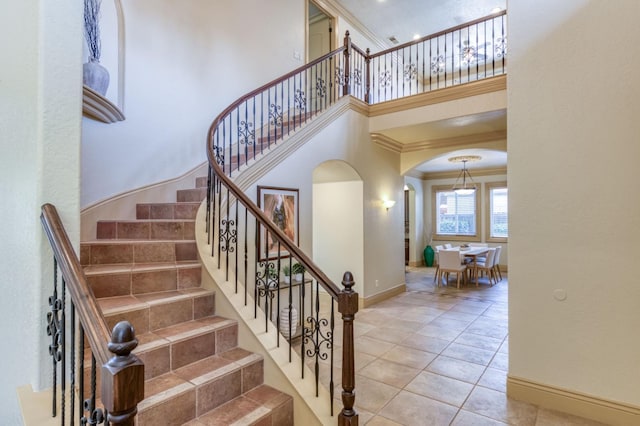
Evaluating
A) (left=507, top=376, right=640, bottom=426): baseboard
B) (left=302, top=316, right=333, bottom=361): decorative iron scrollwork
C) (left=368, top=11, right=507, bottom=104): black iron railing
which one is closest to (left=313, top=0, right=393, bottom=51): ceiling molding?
(left=368, top=11, right=507, bottom=104): black iron railing

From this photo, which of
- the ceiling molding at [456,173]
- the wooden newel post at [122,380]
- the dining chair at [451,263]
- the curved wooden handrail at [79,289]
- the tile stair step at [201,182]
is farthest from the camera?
the ceiling molding at [456,173]

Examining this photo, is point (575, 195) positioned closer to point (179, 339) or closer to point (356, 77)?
point (179, 339)

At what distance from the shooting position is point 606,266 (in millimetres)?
2527

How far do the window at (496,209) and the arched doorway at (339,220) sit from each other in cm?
599

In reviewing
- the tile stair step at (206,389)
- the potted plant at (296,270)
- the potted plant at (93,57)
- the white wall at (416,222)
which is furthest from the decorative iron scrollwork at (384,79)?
the tile stair step at (206,389)

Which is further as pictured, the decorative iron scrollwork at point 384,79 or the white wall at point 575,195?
the decorative iron scrollwork at point 384,79

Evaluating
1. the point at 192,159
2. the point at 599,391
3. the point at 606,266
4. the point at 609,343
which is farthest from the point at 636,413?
the point at 192,159

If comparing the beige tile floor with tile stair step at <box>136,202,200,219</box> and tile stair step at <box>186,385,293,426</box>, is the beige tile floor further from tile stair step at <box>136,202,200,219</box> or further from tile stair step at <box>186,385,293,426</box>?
tile stair step at <box>136,202,200,219</box>

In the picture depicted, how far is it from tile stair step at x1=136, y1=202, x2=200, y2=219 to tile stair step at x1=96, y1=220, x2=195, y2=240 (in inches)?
9.3

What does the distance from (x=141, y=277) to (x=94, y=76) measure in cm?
189

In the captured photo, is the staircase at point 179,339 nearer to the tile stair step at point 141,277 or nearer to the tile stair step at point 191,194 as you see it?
the tile stair step at point 141,277

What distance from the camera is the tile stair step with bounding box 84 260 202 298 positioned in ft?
8.07

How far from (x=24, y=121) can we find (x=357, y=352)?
3.60 meters

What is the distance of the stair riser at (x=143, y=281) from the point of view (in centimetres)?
245
